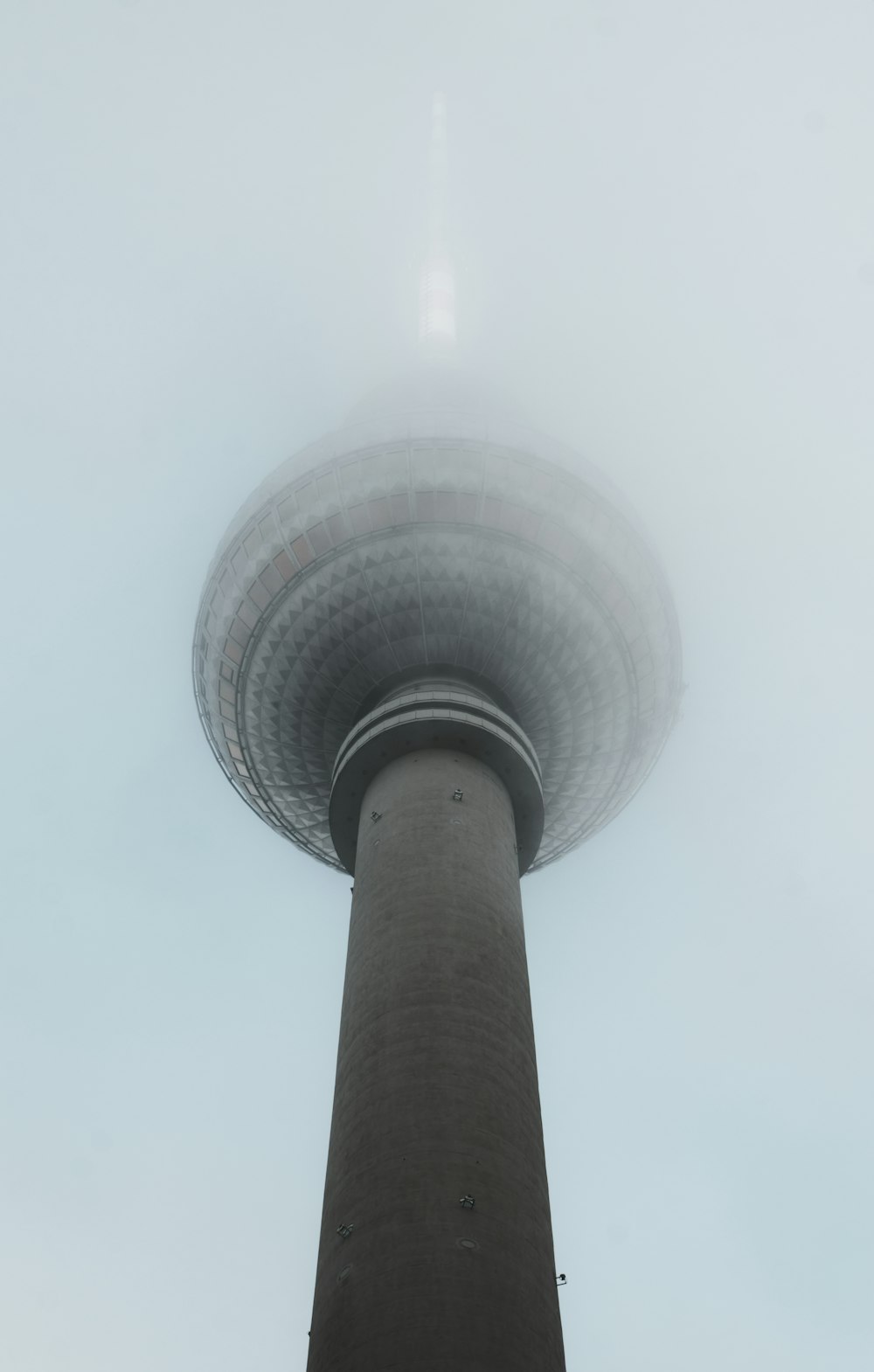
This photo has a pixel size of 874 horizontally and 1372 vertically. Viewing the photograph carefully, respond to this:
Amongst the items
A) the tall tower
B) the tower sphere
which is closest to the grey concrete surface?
the tall tower

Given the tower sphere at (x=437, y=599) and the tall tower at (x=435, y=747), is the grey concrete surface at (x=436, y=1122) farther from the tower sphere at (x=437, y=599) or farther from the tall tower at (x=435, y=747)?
the tower sphere at (x=437, y=599)

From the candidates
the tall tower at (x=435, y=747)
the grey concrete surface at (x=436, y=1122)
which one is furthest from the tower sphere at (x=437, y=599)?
the grey concrete surface at (x=436, y=1122)

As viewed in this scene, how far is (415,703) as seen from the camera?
87.1 ft

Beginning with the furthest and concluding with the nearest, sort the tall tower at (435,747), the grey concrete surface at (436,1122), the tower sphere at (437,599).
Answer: the tower sphere at (437,599) → the tall tower at (435,747) → the grey concrete surface at (436,1122)

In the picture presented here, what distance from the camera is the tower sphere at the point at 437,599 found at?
2848 cm

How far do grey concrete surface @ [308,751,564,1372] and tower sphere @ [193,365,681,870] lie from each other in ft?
16.2

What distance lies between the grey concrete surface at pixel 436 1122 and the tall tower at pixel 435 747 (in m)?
0.05

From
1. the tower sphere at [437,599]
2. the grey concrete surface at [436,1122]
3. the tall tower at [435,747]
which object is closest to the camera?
the grey concrete surface at [436,1122]

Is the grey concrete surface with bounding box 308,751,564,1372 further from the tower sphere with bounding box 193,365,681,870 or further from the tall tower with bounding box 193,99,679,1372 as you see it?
the tower sphere with bounding box 193,365,681,870

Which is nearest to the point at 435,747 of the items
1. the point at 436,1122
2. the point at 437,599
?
the point at 437,599

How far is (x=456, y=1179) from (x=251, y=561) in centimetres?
1855

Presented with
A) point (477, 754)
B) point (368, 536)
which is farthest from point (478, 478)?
point (477, 754)

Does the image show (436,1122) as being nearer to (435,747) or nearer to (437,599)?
(435,747)

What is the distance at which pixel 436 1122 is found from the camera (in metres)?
17.9
